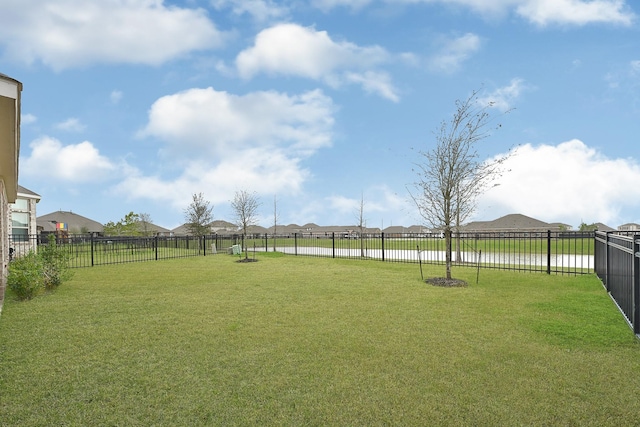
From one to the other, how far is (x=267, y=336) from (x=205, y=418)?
212cm

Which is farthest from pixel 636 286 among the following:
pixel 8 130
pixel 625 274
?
pixel 8 130

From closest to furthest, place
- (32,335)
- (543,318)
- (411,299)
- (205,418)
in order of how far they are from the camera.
A: (205,418), (32,335), (543,318), (411,299)

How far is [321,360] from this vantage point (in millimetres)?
4152

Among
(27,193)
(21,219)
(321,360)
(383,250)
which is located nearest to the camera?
(321,360)

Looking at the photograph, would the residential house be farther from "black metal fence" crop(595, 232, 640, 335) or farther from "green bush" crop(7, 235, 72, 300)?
"black metal fence" crop(595, 232, 640, 335)

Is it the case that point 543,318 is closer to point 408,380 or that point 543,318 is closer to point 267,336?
point 408,380

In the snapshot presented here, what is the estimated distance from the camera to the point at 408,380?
3613 millimetres

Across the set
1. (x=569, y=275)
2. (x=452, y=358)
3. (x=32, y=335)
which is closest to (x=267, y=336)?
(x=452, y=358)

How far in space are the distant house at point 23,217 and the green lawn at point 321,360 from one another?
14.4 meters

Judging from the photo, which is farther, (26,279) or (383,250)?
(383,250)

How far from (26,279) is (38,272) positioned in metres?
0.55

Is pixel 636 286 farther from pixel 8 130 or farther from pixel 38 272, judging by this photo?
pixel 38 272

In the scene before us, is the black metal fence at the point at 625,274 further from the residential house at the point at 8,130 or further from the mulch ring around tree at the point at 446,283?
the residential house at the point at 8,130

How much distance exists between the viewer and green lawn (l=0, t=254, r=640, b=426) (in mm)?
3078
